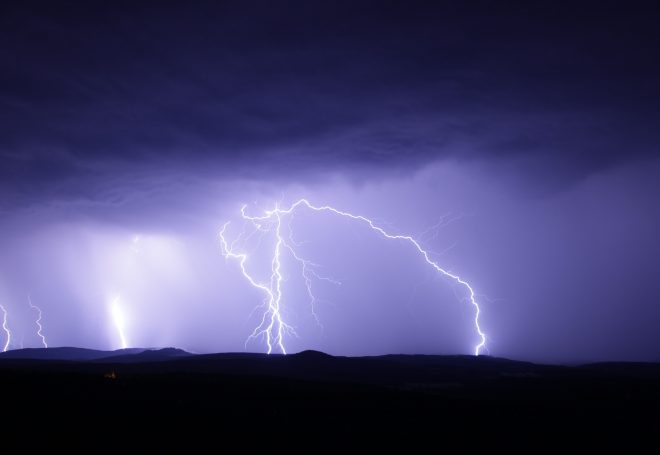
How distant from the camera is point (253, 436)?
11500mm

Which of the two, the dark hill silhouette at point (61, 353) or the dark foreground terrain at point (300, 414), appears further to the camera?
the dark hill silhouette at point (61, 353)

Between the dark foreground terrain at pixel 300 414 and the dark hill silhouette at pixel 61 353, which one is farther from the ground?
the dark foreground terrain at pixel 300 414

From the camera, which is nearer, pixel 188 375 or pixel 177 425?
pixel 177 425

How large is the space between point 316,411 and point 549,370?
22.0m

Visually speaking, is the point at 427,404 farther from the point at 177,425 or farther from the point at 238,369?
the point at 238,369

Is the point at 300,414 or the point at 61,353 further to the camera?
the point at 61,353

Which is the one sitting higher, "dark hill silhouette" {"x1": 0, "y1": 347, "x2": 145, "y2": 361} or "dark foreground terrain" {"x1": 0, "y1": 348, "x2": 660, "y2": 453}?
"dark foreground terrain" {"x1": 0, "y1": 348, "x2": 660, "y2": 453}

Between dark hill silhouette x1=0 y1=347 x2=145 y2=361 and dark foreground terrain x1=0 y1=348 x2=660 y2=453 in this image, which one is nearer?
dark foreground terrain x1=0 y1=348 x2=660 y2=453

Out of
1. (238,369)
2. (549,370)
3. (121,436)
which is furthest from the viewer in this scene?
(549,370)

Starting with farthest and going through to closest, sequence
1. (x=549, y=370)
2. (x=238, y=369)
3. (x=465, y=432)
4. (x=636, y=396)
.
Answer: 1. (x=549, y=370)
2. (x=238, y=369)
3. (x=636, y=396)
4. (x=465, y=432)

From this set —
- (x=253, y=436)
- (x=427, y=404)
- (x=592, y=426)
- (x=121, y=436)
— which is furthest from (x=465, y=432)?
(x=121, y=436)

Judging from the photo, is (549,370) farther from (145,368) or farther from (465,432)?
(145,368)

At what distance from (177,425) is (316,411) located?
13.6ft

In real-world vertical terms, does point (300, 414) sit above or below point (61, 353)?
above
